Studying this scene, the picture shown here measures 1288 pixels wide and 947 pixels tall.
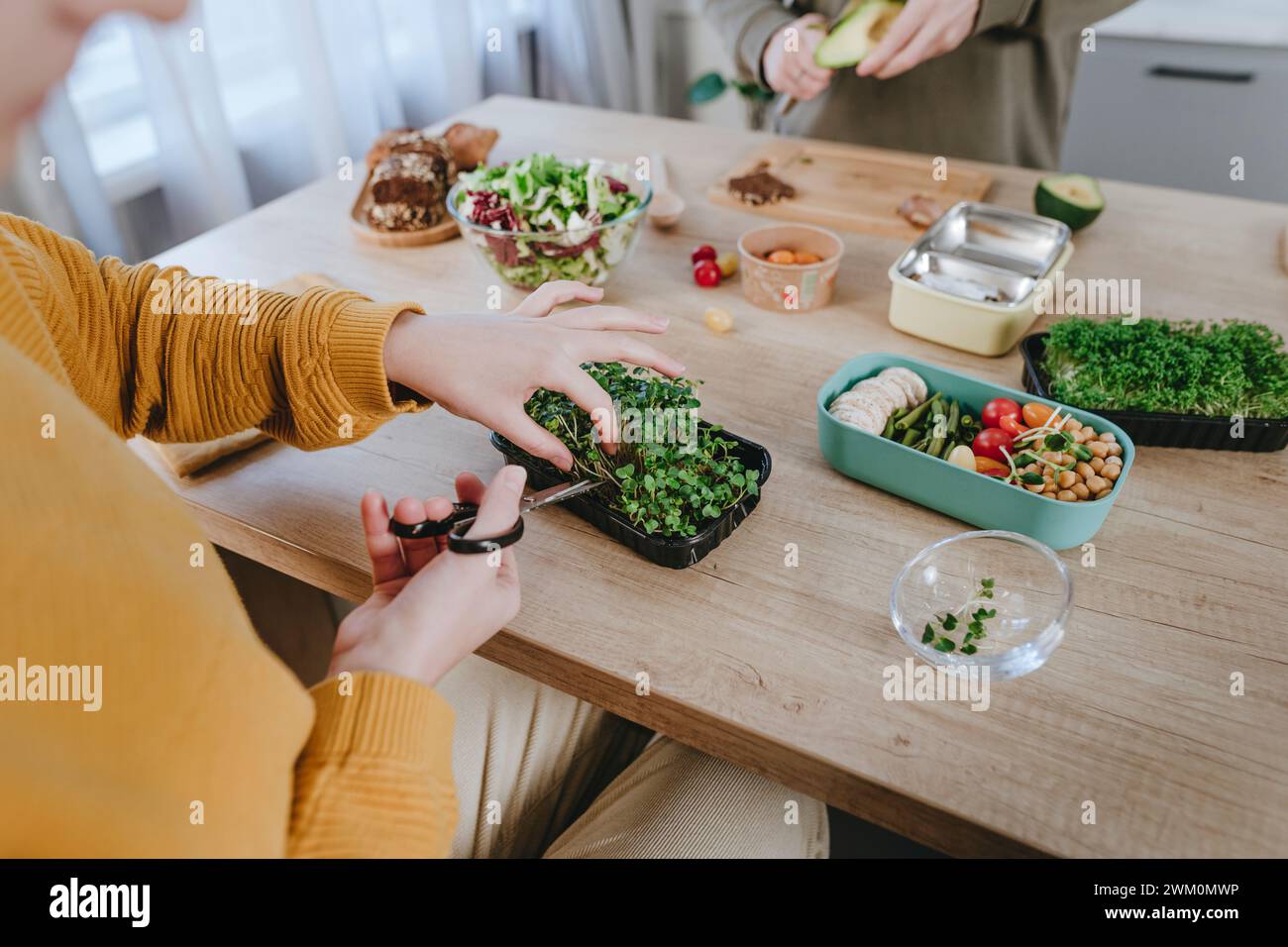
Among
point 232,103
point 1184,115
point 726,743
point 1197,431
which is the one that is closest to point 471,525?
point 726,743

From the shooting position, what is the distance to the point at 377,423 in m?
1.05

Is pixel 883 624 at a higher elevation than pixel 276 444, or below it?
below

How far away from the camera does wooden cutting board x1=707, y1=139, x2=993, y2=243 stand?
60.4 inches

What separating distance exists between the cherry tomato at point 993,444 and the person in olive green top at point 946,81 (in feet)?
2.97

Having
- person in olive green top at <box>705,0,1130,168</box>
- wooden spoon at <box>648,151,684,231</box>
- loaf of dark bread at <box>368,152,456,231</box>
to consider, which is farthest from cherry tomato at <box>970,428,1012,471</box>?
loaf of dark bread at <box>368,152,456,231</box>

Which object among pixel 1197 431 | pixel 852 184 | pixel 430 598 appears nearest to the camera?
pixel 430 598

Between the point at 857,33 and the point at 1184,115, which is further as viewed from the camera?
the point at 1184,115

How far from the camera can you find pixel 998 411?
3.17 ft

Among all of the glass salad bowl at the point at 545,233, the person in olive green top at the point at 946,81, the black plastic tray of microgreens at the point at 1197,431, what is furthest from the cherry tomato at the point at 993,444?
the person in olive green top at the point at 946,81

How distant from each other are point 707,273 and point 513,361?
53 cm

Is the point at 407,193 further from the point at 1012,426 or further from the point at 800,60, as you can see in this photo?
the point at 1012,426
